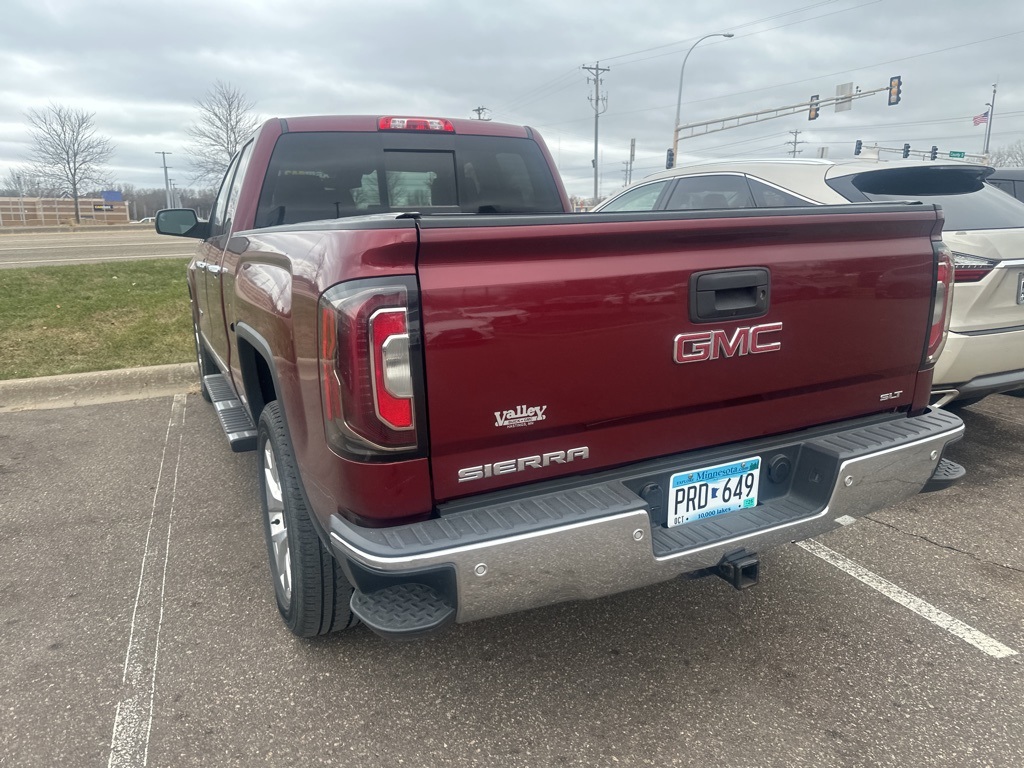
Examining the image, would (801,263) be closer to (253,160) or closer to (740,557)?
(740,557)

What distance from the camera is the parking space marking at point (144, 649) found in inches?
88.4

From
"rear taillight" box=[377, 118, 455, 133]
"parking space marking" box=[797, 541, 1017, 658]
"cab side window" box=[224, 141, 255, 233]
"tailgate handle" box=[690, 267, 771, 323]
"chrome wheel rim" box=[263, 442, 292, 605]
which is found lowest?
"parking space marking" box=[797, 541, 1017, 658]

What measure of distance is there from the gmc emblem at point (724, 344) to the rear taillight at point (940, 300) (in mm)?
773

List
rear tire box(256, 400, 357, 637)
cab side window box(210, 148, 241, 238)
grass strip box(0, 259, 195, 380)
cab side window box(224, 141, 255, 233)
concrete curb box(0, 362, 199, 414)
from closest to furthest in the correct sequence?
rear tire box(256, 400, 357, 637), cab side window box(224, 141, 255, 233), cab side window box(210, 148, 241, 238), concrete curb box(0, 362, 199, 414), grass strip box(0, 259, 195, 380)

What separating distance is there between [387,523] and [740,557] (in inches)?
43.7

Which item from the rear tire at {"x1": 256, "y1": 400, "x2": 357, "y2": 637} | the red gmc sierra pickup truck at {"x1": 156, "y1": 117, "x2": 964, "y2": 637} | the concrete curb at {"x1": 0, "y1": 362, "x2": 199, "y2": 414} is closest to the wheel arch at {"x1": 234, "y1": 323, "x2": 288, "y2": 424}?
the red gmc sierra pickup truck at {"x1": 156, "y1": 117, "x2": 964, "y2": 637}

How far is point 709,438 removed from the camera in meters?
2.33

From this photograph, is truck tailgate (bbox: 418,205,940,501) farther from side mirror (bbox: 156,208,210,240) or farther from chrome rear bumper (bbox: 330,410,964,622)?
side mirror (bbox: 156,208,210,240)

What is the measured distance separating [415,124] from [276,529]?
7.17ft

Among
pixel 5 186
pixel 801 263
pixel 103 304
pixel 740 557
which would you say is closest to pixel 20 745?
pixel 740 557

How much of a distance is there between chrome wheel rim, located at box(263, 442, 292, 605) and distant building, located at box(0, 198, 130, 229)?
179ft

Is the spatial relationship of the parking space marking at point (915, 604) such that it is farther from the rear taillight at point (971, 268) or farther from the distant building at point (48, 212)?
the distant building at point (48, 212)

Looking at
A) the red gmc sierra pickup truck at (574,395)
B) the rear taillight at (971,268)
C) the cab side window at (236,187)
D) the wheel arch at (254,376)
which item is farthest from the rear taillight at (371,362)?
the rear taillight at (971,268)

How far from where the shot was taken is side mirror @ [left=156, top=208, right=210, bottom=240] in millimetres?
4289
